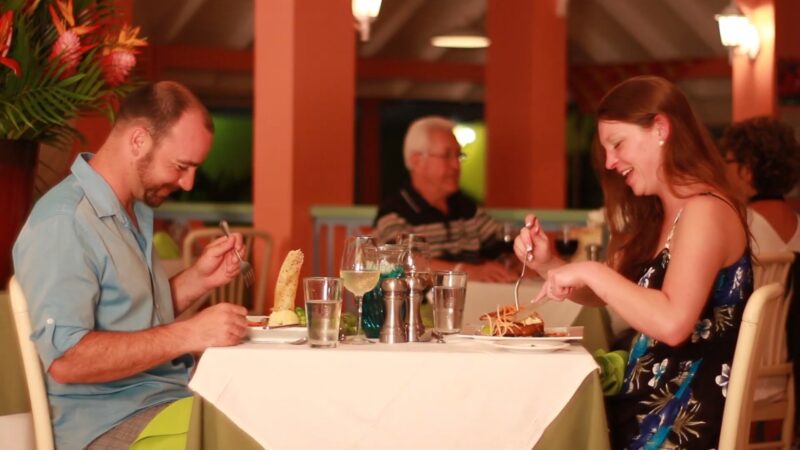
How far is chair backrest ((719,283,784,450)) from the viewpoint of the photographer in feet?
7.24

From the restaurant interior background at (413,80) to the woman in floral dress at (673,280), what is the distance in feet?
7.23

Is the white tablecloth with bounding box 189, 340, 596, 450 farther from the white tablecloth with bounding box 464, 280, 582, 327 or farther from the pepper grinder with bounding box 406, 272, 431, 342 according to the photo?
the white tablecloth with bounding box 464, 280, 582, 327

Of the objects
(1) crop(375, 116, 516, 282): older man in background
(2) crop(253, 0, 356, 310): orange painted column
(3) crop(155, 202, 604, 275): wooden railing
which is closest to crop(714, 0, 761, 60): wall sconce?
(3) crop(155, 202, 604, 275): wooden railing

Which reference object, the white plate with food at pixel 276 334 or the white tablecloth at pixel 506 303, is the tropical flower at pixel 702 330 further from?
the white tablecloth at pixel 506 303

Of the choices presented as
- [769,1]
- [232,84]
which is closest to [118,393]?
[769,1]

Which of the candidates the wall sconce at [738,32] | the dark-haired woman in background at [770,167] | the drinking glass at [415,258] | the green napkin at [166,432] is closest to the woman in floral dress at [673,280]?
the drinking glass at [415,258]

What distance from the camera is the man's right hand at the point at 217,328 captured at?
2.22 metres

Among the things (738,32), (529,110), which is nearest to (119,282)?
(529,110)

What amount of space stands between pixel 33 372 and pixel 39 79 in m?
0.96

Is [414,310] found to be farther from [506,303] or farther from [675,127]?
[506,303]

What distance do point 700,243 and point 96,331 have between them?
115cm

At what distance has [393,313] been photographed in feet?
7.77

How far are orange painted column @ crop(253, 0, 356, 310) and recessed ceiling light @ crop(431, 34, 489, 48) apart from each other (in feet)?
22.4

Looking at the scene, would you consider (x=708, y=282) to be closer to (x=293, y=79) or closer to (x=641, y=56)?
(x=293, y=79)
